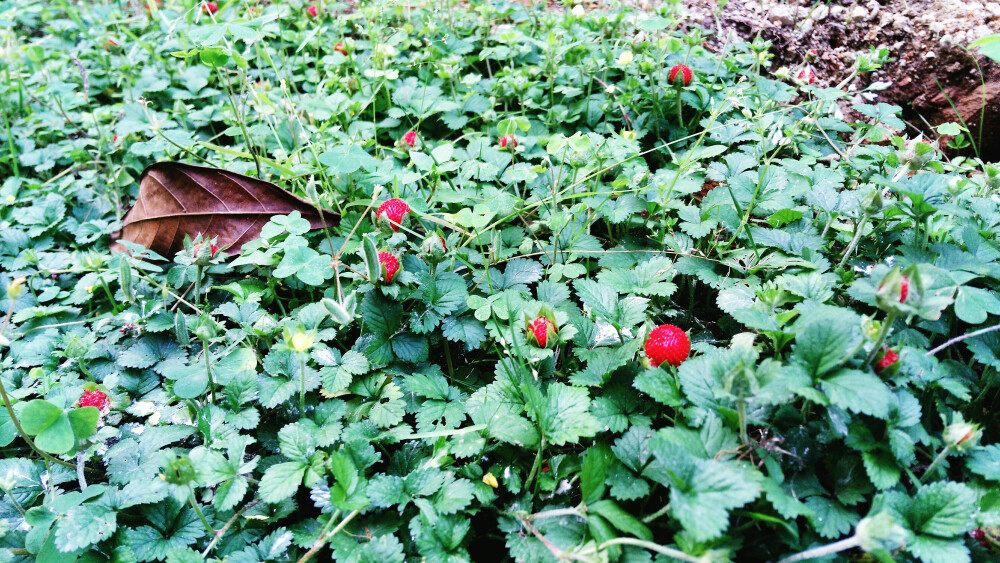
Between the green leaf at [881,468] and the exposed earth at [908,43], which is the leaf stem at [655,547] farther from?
the exposed earth at [908,43]

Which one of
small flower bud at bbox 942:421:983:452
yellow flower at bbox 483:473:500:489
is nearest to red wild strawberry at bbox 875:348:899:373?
small flower bud at bbox 942:421:983:452

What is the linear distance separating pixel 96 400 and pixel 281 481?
60 cm

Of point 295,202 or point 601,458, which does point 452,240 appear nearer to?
point 295,202

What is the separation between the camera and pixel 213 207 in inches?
70.7

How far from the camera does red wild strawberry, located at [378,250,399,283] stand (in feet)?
4.54

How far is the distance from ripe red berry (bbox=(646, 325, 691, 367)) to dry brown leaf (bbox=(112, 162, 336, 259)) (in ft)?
3.42

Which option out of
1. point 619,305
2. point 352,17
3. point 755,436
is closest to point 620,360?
point 619,305

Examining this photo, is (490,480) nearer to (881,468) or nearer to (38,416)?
(881,468)

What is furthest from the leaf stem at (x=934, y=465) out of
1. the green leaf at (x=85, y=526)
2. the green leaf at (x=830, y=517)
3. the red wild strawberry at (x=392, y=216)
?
the green leaf at (x=85, y=526)

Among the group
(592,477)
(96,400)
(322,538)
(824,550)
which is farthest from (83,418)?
(824,550)

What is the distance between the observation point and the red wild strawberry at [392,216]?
1499 millimetres

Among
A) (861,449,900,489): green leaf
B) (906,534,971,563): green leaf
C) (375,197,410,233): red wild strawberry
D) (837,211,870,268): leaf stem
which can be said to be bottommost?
(906,534,971,563): green leaf

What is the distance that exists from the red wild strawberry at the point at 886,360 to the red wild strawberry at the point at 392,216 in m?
1.09

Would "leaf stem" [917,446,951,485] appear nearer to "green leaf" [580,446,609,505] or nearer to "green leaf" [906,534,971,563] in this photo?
"green leaf" [906,534,971,563]
